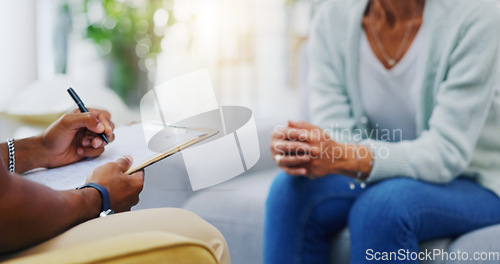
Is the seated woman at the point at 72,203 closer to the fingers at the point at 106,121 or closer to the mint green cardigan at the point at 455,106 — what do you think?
the fingers at the point at 106,121

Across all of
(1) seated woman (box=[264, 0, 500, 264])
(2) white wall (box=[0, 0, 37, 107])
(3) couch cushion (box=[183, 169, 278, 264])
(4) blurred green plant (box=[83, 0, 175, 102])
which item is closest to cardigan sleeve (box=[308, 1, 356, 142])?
(1) seated woman (box=[264, 0, 500, 264])

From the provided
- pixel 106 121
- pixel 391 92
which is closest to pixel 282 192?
pixel 391 92

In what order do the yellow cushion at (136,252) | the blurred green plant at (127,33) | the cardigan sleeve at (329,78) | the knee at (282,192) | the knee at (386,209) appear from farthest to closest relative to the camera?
1. the blurred green plant at (127,33)
2. the cardigan sleeve at (329,78)
3. the knee at (282,192)
4. the knee at (386,209)
5. the yellow cushion at (136,252)

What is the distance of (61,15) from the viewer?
2232mm

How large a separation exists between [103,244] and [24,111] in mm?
226

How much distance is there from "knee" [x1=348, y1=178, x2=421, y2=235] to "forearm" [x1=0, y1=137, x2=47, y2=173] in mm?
553

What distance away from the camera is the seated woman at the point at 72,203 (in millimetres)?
385

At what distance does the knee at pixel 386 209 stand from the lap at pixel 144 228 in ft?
1.41

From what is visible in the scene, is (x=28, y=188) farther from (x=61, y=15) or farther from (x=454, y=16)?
(x=61, y=15)

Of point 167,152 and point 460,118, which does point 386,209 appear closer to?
point 460,118

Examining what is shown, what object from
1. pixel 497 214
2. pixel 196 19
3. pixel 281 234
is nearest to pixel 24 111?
pixel 281 234

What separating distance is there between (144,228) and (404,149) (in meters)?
0.62

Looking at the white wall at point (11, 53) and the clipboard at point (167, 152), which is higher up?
the white wall at point (11, 53)

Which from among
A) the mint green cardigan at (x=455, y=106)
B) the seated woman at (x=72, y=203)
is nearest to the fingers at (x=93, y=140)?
the seated woman at (x=72, y=203)
